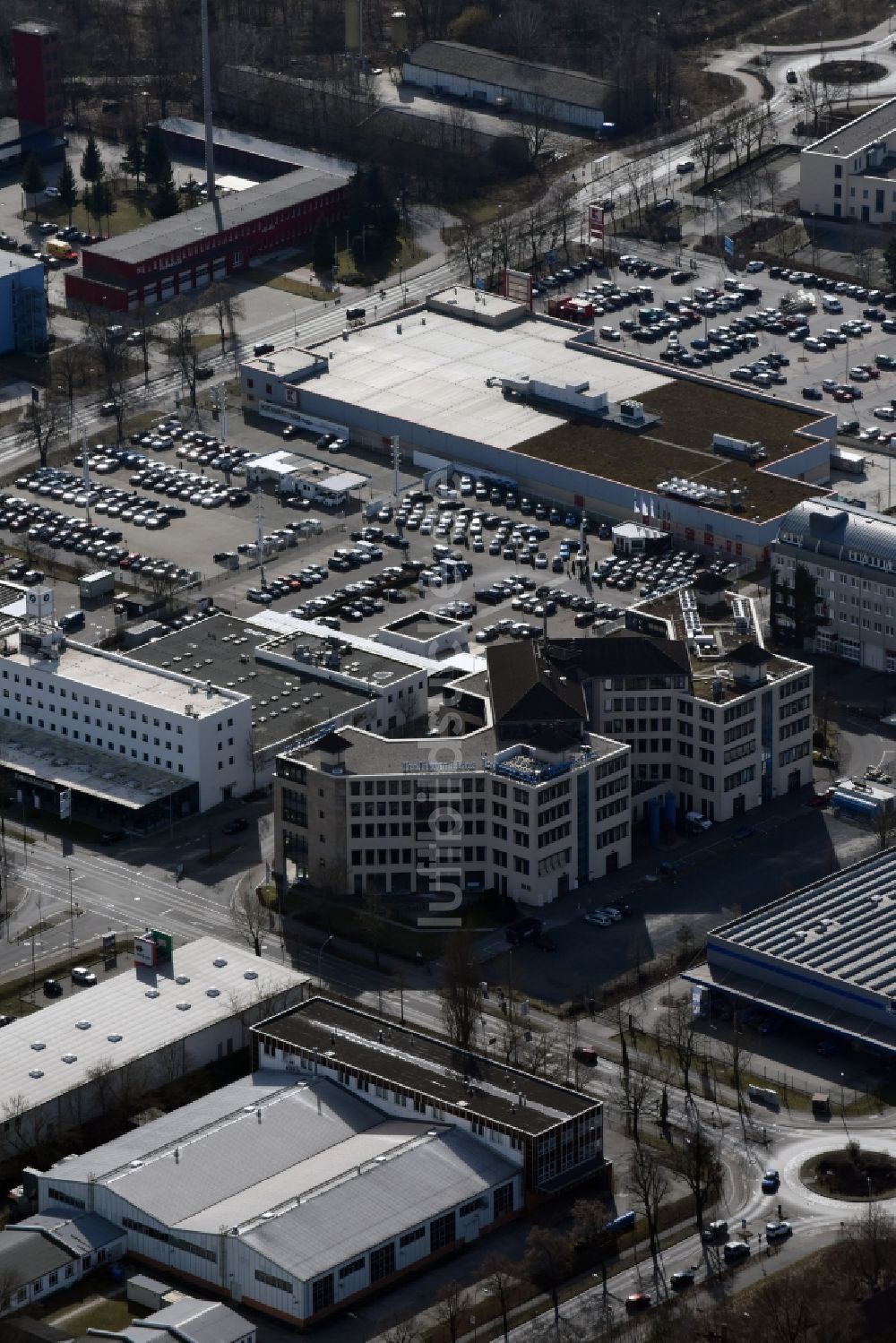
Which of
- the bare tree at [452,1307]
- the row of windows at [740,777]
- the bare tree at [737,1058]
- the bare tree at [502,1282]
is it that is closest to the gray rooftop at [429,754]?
the row of windows at [740,777]

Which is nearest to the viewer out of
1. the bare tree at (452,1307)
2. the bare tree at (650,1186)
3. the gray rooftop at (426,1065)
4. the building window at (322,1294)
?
the bare tree at (452,1307)

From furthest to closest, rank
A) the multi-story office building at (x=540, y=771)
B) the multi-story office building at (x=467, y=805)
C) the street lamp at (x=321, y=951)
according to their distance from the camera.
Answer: the multi-story office building at (x=540, y=771) < the multi-story office building at (x=467, y=805) < the street lamp at (x=321, y=951)

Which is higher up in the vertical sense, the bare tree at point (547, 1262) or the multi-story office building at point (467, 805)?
the multi-story office building at point (467, 805)

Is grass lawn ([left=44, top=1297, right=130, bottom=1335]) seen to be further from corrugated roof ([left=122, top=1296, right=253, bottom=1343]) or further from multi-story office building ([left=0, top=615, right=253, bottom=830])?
multi-story office building ([left=0, top=615, right=253, bottom=830])

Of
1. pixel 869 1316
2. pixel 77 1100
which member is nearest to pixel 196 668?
pixel 77 1100

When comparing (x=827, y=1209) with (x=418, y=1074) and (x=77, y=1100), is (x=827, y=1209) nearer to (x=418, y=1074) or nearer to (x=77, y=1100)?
(x=418, y=1074)

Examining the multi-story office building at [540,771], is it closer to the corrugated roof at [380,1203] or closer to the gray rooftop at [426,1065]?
the gray rooftop at [426,1065]

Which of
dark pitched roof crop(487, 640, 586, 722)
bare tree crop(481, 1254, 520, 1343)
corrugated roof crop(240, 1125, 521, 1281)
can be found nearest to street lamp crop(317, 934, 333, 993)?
dark pitched roof crop(487, 640, 586, 722)
